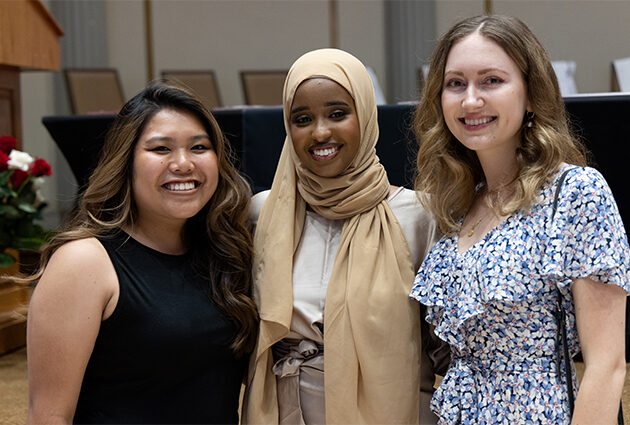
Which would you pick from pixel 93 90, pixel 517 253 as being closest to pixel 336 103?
pixel 517 253

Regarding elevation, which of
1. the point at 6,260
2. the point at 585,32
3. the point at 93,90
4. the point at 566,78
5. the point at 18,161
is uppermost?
the point at 585,32

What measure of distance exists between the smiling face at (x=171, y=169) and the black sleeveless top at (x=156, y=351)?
11cm

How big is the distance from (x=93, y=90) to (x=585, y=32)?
4.83m

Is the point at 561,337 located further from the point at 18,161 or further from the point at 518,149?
the point at 18,161

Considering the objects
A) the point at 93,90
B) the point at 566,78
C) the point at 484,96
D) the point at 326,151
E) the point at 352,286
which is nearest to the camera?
the point at 484,96

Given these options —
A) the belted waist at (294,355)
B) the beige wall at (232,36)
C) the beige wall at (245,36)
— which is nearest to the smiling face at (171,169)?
the belted waist at (294,355)

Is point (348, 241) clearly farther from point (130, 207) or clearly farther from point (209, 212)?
point (130, 207)

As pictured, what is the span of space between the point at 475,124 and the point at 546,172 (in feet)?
0.63

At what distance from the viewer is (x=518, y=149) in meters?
1.81

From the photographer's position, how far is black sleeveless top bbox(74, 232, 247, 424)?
6.07 feet

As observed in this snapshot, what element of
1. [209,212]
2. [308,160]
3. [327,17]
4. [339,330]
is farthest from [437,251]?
[327,17]

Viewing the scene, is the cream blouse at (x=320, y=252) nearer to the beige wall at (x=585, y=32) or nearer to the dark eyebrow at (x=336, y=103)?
the dark eyebrow at (x=336, y=103)

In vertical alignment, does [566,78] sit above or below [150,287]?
above

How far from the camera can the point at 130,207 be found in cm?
197
